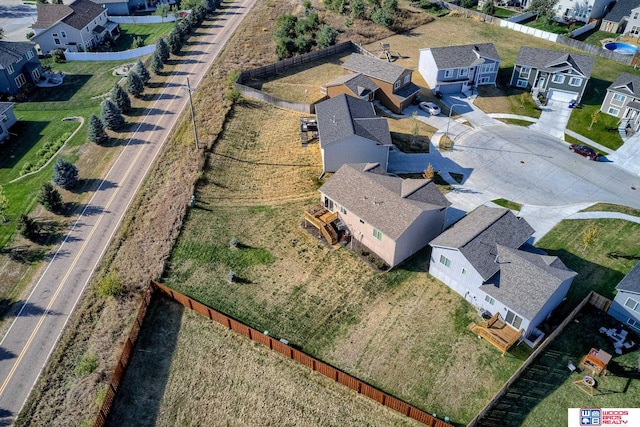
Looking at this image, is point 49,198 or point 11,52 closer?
point 49,198

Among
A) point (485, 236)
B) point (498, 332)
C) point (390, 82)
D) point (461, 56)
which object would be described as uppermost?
point (461, 56)

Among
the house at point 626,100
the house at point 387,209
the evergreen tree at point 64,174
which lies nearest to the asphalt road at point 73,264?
the evergreen tree at point 64,174

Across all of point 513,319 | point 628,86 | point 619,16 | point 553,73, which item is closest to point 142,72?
point 553,73

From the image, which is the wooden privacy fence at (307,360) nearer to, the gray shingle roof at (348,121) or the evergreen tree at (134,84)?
the gray shingle roof at (348,121)

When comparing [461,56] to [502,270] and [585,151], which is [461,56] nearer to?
[585,151]

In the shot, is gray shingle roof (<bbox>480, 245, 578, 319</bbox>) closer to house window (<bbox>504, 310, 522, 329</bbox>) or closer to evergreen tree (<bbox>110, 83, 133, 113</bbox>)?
house window (<bbox>504, 310, 522, 329</bbox>)

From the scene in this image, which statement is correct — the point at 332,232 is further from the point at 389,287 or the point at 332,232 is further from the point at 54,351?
the point at 54,351
